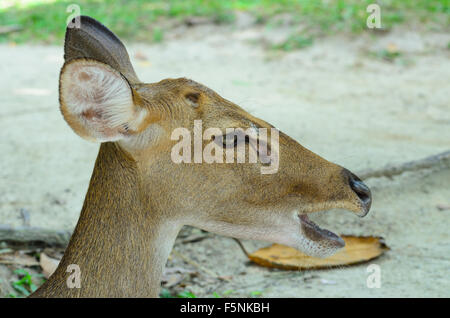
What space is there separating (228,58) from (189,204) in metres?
6.67

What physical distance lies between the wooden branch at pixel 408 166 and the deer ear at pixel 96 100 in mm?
2663

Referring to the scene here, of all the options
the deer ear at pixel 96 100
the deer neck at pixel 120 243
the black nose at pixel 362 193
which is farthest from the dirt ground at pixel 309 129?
the deer ear at pixel 96 100

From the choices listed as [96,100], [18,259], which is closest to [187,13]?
[18,259]

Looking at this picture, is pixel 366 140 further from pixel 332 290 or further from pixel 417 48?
pixel 417 48

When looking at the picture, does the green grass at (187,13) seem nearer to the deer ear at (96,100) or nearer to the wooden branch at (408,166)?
the wooden branch at (408,166)

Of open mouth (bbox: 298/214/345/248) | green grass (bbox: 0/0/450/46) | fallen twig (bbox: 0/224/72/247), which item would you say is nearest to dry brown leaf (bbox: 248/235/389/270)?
open mouth (bbox: 298/214/345/248)

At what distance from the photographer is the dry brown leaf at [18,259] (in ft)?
13.9

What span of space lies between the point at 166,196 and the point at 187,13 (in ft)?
→ 28.1

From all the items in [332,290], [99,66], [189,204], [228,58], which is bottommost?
[332,290]

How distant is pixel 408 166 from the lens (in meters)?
5.05

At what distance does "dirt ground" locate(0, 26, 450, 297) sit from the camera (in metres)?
4.23
